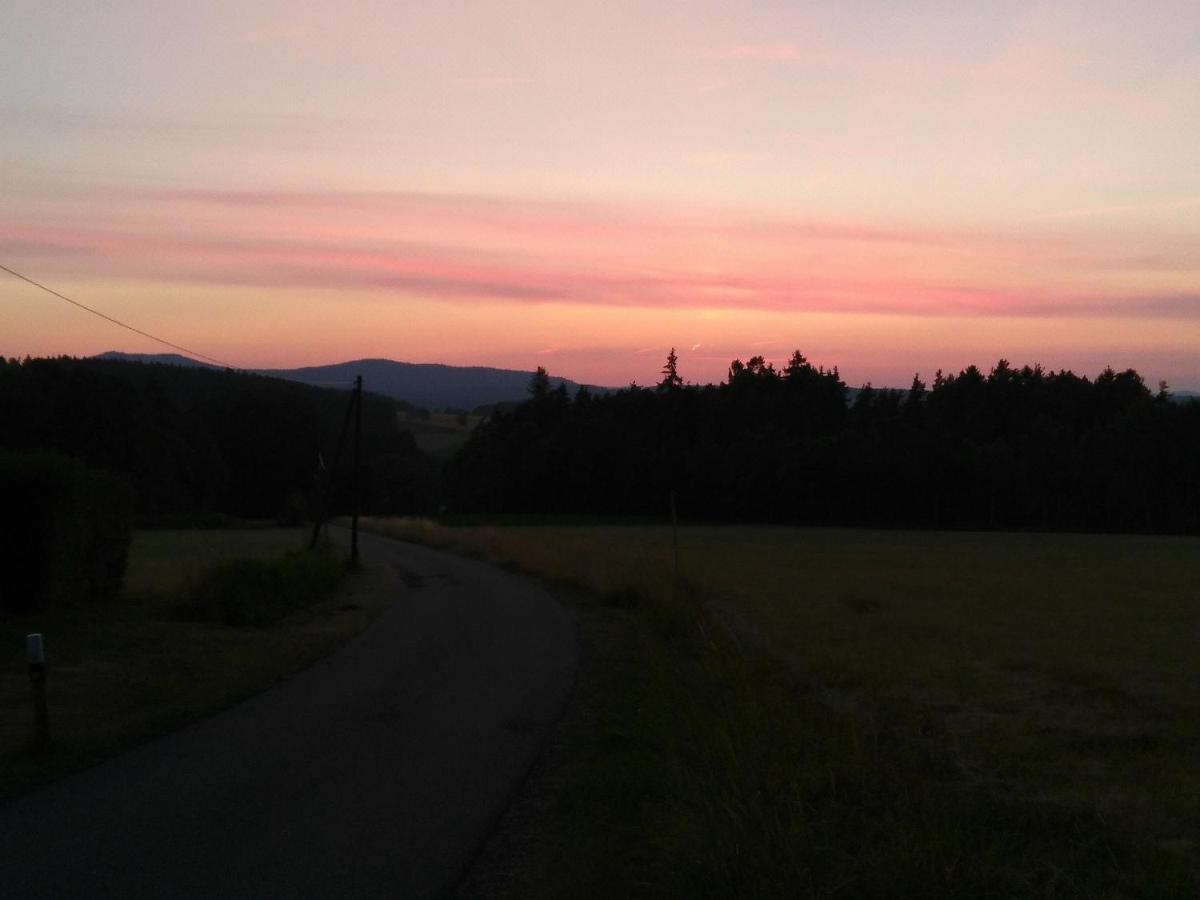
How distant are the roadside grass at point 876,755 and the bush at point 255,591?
6126mm

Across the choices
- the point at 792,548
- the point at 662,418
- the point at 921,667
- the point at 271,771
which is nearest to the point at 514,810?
the point at 271,771

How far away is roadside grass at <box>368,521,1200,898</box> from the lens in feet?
18.8

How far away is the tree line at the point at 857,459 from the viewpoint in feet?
329

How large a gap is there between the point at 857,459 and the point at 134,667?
91.2 m

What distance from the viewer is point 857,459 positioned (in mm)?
101000

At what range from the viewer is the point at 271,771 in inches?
354

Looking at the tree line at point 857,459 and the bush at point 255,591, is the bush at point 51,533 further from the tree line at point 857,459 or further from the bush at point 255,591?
the tree line at point 857,459

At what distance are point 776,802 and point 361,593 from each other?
23.1 m

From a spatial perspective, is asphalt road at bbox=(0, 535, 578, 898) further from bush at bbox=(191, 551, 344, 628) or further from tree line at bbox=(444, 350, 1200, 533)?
tree line at bbox=(444, 350, 1200, 533)

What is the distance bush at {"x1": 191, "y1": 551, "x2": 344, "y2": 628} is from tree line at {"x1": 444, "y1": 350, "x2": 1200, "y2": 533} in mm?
78935

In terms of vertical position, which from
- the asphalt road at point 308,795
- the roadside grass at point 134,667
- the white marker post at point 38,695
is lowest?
the roadside grass at point 134,667

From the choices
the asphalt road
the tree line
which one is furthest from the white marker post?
the tree line

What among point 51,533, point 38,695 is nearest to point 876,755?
point 38,695

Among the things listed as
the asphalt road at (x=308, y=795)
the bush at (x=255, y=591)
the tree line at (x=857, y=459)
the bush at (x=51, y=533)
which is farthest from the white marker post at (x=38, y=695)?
the tree line at (x=857, y=459)
